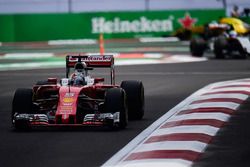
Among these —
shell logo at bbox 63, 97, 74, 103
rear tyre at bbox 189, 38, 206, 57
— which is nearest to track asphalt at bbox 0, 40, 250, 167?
shell logo at bbox 63, 97, 74, 103

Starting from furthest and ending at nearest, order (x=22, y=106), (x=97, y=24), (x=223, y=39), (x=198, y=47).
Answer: (x=97, y=24) → (x=198, y=47) → (x=223, y=39) → (x=22, y=106)

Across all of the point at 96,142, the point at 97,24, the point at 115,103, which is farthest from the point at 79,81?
the point at 97,24

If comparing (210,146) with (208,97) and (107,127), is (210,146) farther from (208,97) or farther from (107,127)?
(208,97)

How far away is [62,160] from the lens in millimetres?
9242

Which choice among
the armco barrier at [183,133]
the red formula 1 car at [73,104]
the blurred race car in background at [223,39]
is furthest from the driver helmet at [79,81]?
the blurred race car in background at [223,39]

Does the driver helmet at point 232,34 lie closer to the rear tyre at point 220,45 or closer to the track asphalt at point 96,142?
the rear tyre at point 220,45

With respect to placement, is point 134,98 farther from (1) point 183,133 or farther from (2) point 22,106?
(1) point 183,133

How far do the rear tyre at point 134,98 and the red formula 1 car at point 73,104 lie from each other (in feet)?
1.59

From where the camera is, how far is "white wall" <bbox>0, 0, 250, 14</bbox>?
167ft

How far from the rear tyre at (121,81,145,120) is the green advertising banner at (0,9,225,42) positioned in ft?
113

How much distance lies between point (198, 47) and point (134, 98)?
70.3 ft

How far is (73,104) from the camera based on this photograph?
11.7 m

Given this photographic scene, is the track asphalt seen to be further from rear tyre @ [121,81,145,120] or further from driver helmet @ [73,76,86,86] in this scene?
driver helmet @ [73,76,86,86]

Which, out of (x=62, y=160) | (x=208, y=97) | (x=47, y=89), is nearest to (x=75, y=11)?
(x=208, y=97)
